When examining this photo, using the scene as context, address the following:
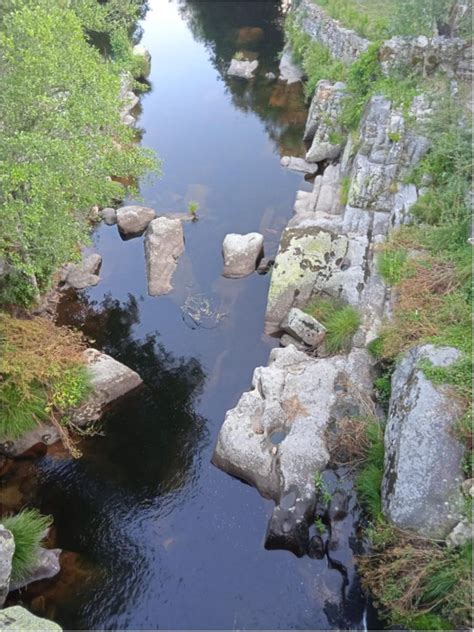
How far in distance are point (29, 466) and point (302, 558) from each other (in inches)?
325

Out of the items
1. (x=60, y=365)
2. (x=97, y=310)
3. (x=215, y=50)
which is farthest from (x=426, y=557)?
(x=215, y=50)

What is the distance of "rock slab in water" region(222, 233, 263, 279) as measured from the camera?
2358 cm

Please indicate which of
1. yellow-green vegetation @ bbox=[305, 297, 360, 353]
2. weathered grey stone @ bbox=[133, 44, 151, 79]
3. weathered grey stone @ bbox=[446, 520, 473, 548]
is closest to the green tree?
yellow-green vegetation @ bbox=[305, 297, 360, 353]

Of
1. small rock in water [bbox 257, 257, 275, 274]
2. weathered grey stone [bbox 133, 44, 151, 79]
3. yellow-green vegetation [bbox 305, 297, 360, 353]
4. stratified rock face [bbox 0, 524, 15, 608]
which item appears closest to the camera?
stratified rock face [bbox 0, 524, 15, 608]

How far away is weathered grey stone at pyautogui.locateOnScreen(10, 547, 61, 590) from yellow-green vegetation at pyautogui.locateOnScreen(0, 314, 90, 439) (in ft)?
12.0

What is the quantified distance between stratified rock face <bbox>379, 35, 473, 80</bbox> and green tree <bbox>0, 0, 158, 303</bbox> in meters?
13.3

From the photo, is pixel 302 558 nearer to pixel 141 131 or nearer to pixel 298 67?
pixel 141 131

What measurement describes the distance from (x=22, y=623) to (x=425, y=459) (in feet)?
29.7

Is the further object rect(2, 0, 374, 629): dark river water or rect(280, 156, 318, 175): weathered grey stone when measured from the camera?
rect(280, 156, 318, 175): weathered grey stone

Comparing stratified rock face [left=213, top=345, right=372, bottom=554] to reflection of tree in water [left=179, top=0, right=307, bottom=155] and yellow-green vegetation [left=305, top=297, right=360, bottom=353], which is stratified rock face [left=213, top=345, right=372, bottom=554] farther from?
reflection of tree in water [left=179, top=0, right=307, bottom=155]

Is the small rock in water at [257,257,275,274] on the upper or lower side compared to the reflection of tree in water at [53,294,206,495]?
upper

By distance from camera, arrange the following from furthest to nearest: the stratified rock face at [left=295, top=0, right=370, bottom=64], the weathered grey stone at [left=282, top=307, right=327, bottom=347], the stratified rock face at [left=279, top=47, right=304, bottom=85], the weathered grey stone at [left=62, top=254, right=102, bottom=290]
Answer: the stratified rock face at [left=279, top=47, right=304, bottom=85]
the stratified rock face at [left=295, top=0, right=370, bottom=64]
the weathered grey stone at [left=62, top=254, right=102, bottom=290]
the weathered grey stone at [left=282, top=307, right=327, bottom=347]

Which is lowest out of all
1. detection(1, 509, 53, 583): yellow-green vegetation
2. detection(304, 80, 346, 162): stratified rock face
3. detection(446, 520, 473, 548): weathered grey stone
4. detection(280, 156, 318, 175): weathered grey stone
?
detection(1, 509, 53, 583): yellow-green vegetation

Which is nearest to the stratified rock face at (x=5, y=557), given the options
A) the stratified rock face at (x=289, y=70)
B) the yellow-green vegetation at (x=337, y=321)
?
the yellow-green vegetation at (x=337, y=321)
